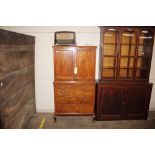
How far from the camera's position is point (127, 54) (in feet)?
10.2

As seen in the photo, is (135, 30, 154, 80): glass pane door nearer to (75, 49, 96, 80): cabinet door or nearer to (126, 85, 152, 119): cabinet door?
(126, 85, 152, 119): cabinet door

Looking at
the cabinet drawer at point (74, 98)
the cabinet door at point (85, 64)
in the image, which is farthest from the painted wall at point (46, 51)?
the cabinet drawer at point (74, 98)

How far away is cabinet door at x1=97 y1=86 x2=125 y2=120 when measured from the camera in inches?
120

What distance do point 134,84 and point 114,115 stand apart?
876mm

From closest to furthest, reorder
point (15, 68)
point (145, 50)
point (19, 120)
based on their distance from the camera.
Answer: point (15, 68) < point (19, 120) < point (145, 50)

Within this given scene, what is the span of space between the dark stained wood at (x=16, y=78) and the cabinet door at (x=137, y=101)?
230cm

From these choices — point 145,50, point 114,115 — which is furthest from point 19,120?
point 145,50

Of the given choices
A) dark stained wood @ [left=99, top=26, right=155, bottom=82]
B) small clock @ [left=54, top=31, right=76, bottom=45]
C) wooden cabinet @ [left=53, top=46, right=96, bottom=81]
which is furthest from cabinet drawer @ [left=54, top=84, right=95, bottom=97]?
small clock @ [left=54, top=31, right=76, bottom=45]

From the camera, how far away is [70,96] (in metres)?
3.04

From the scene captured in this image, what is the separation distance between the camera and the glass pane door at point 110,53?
118 inches

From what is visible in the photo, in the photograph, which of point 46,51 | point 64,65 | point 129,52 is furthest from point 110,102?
point 46,51

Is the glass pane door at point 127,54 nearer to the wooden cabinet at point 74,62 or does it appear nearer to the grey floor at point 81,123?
the wooden cabinet at point 74,62
